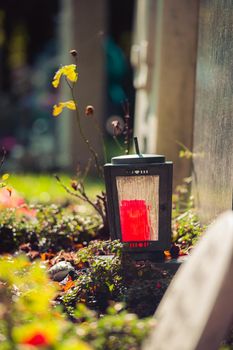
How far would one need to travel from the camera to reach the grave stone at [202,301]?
98.2 inches

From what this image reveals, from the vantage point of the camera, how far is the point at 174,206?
17.8ft

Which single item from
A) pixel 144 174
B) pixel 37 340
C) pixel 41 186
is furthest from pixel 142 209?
pixel 41 186

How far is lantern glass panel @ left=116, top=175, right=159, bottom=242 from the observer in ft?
13.4

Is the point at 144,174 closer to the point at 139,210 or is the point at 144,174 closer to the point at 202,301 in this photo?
the point at 139,210

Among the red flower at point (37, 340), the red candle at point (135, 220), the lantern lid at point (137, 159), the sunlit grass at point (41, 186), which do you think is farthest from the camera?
the sunlit grass at point (41, 186)

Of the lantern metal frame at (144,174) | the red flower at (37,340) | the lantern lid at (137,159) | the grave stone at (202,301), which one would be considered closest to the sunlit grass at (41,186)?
the lantern metal frame at (144,174)

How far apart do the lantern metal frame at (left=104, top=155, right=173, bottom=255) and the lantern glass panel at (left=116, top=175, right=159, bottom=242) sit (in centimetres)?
2

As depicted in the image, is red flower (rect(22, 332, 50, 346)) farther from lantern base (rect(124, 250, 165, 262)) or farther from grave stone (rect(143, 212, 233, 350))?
lantern base (rect(124, 250, 165, 262))

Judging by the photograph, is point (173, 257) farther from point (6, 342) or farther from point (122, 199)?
point (6, 342)

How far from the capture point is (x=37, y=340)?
2.45m

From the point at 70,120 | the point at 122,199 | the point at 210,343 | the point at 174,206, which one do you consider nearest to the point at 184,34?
the point at 174,206

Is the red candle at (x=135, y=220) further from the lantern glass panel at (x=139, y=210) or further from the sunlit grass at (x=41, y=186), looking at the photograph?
the sunlit grass at (x=41, y=186)

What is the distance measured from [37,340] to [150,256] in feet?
5.69

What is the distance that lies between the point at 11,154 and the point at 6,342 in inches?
408
